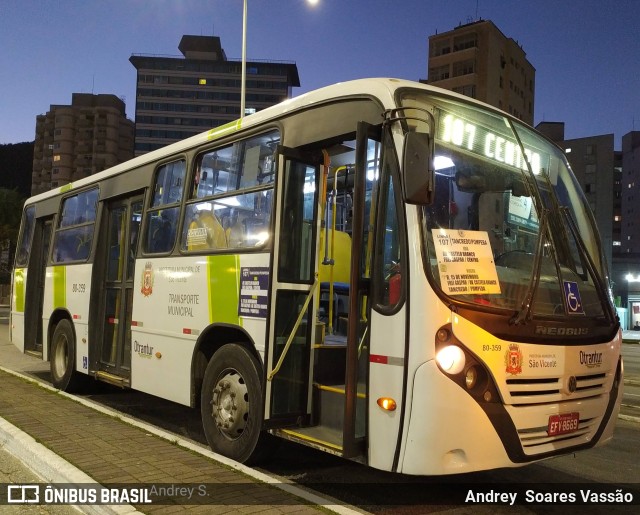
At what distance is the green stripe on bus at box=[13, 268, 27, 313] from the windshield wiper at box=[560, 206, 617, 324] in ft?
30.8

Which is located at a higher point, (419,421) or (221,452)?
(419,421)

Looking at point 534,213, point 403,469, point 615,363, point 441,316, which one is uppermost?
point 534,213

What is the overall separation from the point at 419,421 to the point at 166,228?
4.06 meters

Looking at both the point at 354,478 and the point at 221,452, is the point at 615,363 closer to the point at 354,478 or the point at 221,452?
the point at 354,478

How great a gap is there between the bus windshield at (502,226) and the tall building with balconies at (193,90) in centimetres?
10308

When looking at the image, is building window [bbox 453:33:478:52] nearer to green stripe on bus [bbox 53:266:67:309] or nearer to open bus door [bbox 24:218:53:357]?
open bus door [bbox 24:218:53:357]

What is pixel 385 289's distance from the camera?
4.28m

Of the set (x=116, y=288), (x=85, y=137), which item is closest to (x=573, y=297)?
(x=116, y=288)

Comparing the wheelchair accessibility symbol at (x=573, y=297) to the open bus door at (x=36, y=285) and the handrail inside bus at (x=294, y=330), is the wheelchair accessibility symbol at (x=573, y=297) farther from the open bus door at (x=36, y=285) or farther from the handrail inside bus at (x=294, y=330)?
the open bus door at (x=36, y=285)

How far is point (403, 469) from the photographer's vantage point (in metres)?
3.98

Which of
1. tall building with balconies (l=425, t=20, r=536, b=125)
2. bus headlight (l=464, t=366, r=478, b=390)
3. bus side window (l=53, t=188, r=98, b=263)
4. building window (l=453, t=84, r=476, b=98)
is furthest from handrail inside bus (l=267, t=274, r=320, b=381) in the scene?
building window (l=453, t=84, r=476, b=98)

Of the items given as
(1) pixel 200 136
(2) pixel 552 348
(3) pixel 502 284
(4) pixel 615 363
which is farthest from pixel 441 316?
(1) pixel 200 136

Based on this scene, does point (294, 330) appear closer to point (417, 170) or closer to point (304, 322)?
point (304, 322)

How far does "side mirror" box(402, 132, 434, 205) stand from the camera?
3.99 meters
